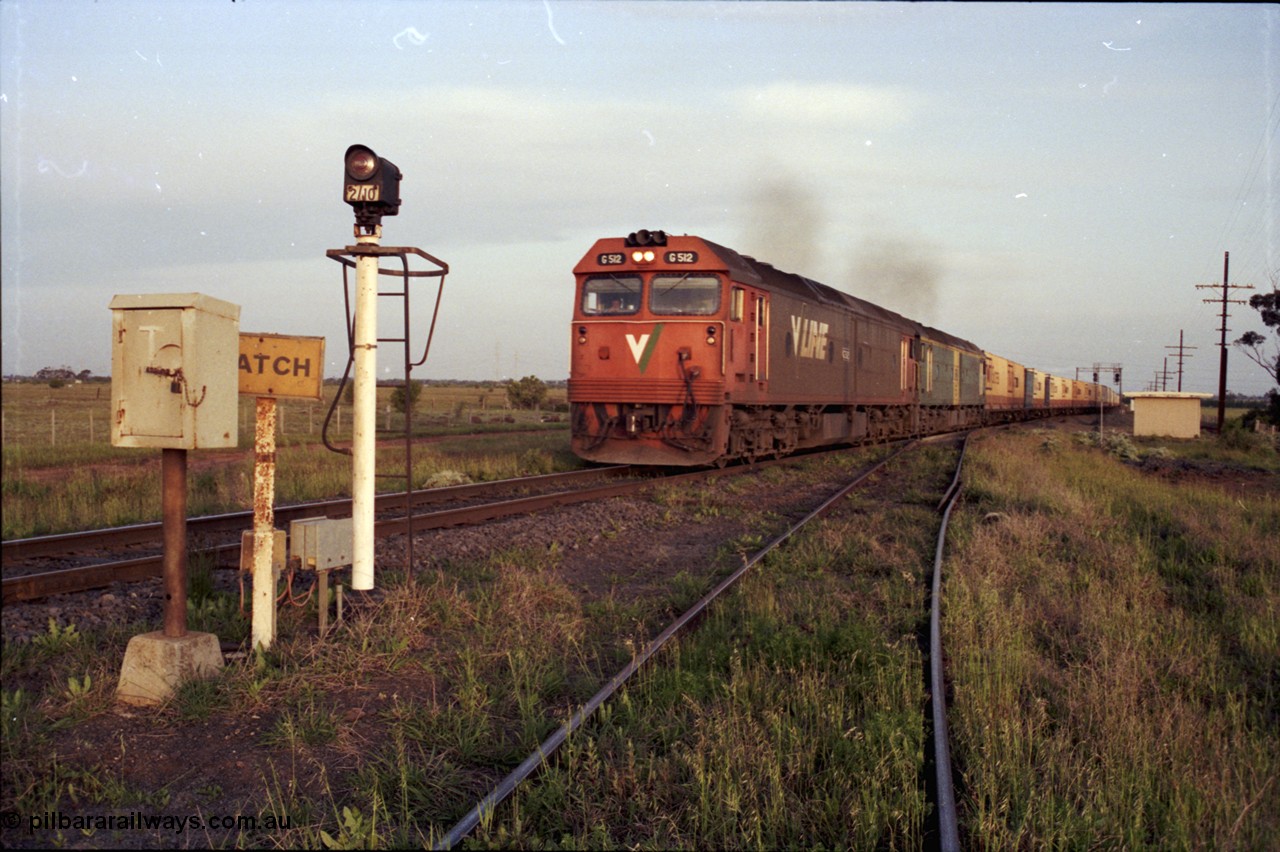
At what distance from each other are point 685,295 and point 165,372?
35.4 feet

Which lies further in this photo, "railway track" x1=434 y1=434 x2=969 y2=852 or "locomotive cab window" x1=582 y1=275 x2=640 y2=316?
"locomotive cab window" x1=582 y1=275 x2=640 y2=316

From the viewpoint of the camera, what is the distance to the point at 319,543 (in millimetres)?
5324

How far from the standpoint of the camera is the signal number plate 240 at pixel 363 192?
555 centimetres

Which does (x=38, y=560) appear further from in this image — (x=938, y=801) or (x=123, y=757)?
(x=938, y=801)

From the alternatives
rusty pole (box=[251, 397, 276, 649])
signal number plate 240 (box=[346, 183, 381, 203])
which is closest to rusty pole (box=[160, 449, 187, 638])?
rusty pole (box=[251, 397, 276, 649])

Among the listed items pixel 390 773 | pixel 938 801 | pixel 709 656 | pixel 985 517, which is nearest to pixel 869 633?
pixel 709 656

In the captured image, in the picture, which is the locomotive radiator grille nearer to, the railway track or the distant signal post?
the railway track

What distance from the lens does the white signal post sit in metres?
5.59

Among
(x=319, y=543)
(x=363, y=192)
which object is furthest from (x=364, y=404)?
(x=363, y=192)

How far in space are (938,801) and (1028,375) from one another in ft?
181

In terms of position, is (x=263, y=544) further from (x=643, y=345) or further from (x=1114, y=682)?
(x=643, y=345)

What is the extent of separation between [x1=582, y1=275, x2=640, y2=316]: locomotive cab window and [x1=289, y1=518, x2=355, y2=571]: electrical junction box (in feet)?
32.4

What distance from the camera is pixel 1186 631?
6.27 m

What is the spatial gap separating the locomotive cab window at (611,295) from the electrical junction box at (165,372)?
35.2 feet
